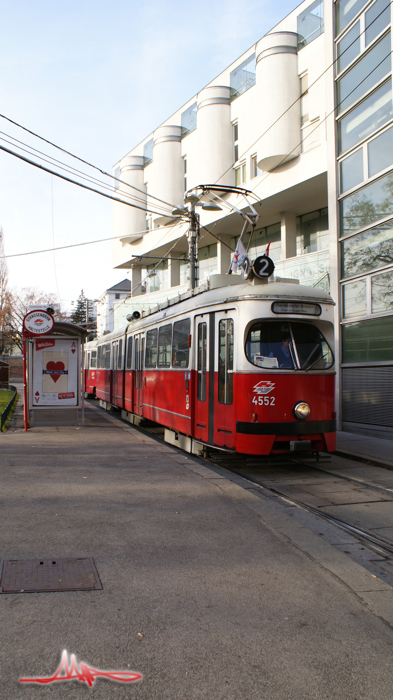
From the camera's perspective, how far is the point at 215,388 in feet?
30.9

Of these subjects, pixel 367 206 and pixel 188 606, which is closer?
pixel 188 606

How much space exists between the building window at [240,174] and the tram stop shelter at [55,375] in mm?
19718

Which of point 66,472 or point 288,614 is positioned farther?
point 66,472

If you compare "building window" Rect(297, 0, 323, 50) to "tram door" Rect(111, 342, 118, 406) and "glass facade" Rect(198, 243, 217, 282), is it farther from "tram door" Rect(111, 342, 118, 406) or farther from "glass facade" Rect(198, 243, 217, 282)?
"tram door" Rect(111, 342, 118, 406)

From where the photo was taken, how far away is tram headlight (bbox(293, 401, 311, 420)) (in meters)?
8.60

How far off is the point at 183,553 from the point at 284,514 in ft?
5.85

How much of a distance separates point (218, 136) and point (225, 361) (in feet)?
87.2

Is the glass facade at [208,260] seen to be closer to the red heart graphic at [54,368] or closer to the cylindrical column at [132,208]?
the cylindrical column at [132,208]

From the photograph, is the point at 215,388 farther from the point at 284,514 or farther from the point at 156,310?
the point at 156,310

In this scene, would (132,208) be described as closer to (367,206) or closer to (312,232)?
(312,232)

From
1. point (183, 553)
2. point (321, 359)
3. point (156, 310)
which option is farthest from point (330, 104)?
point (183, 553)

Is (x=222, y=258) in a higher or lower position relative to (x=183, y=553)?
higher

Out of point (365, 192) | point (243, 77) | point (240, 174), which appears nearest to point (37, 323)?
point (365, 192)

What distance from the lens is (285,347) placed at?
885 centimetres
